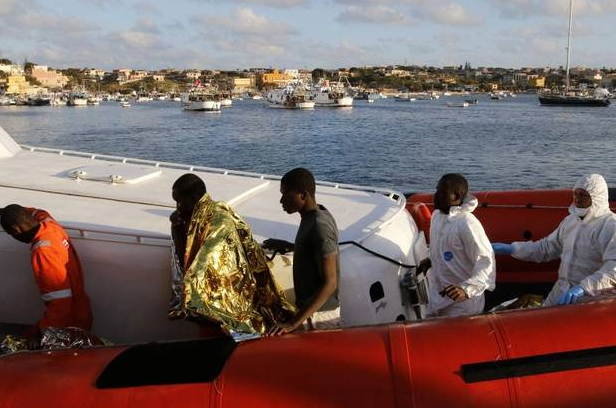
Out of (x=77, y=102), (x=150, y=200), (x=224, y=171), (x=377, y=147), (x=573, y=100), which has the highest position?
(x=573, y=100)

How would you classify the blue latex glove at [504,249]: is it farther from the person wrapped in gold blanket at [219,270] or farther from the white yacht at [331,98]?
the white yacht at [331,98]

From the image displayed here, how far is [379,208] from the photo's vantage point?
239 inches

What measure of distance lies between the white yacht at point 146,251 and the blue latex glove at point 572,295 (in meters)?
1.28

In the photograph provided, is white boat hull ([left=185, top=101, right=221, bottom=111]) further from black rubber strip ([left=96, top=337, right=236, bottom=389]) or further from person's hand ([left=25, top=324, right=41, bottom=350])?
black rubber strip ([left=96, top=337, right=236, bottom=389])

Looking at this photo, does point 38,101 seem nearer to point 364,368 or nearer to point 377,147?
point 377,147

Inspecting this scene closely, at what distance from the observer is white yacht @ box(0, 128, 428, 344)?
4.92m

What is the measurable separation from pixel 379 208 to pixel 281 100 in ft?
308

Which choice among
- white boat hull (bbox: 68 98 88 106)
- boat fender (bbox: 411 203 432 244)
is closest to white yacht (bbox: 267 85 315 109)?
white boat hull (bbox: 68 98 88 106)

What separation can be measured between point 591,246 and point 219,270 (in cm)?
289

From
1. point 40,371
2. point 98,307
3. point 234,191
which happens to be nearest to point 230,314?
point 40,371

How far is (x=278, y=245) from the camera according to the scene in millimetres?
4605

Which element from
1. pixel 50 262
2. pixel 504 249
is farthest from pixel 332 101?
pixel 50 262

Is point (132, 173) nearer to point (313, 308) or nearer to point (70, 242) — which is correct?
point (70, 242)

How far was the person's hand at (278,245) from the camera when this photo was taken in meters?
4.60
